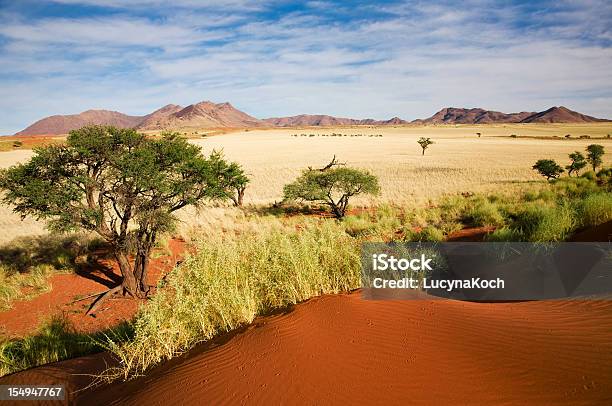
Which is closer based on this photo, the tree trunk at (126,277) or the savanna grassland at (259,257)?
the savanna grassland at (259,257)

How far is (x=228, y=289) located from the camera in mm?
5949

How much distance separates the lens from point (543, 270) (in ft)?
26.6

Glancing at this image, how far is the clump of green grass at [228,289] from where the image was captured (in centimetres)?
504

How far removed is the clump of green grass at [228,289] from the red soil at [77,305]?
2492 millimetres

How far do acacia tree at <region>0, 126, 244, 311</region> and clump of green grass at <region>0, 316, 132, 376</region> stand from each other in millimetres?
2695

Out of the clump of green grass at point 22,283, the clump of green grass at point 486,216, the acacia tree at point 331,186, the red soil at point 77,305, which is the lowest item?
the red soil at point 77,305

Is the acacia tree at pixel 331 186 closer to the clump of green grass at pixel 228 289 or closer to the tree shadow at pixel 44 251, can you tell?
the tree shadow at pixel 44 251

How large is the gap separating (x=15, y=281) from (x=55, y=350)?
22.8 ft

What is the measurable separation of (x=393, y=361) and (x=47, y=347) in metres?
6.50

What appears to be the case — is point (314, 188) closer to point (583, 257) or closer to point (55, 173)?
point (55, 173)

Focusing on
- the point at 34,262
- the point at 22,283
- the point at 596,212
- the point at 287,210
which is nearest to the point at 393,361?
the point at 596,212

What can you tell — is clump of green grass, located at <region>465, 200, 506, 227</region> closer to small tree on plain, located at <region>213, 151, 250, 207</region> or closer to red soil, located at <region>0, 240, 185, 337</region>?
small tree on plain, located at <region>213, 151, 250, 207</region>

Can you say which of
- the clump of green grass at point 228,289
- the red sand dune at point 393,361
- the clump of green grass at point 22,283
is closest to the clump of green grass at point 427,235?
the clump of green grass at point 228,289

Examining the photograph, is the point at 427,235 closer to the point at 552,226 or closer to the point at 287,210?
the point at 552,226
